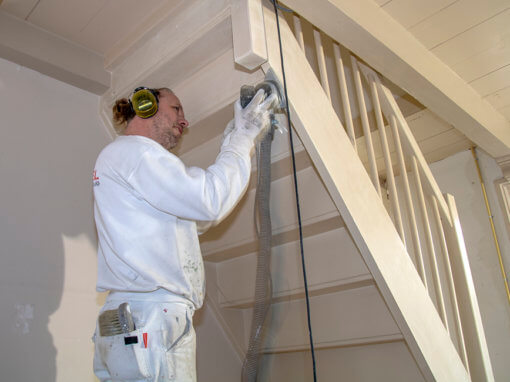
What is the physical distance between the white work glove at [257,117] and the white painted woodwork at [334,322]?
56cm

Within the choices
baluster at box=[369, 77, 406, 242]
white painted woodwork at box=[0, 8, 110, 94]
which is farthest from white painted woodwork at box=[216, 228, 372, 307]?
white painted woodwork at box=[0, 8, 110, 94]

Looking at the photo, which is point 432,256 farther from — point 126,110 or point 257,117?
point 126,110

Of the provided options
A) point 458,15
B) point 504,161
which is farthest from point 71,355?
point 504,161

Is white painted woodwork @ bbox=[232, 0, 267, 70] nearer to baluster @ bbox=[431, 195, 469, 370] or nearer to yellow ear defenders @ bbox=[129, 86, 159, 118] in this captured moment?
yellow ear defenders @ bbox=[129, 86, 159, 118]

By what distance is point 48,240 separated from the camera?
189cm

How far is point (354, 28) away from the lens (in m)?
1.75

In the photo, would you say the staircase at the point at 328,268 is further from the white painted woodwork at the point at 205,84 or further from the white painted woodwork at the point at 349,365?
the white painted woodwork at the point at 205,84

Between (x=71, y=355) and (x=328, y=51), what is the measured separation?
1.69 metres

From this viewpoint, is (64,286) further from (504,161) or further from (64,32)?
(504,161)

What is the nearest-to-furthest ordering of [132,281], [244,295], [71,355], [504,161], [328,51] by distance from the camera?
[132,281] → [244,295] → [71,355] → [328,51] → [504,161]

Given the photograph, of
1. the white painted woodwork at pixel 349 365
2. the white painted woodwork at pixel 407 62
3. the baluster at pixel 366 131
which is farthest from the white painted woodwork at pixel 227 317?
the white painted woodwork at pixel 407 62

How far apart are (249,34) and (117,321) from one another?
3.14ft

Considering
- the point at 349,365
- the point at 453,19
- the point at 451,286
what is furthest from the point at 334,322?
the point at 453,19

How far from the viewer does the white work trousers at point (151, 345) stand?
3.97 ft
